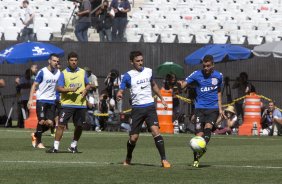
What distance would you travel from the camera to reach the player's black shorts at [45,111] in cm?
2584

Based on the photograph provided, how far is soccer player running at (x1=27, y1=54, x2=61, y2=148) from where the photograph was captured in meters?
25.7

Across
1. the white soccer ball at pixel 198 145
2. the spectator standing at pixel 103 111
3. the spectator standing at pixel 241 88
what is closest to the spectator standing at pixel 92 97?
the spectator standing at pixel 103 111

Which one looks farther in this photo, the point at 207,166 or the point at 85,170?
the point at 207,166

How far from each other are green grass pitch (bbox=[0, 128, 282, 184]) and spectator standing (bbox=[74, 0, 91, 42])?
40.8ft

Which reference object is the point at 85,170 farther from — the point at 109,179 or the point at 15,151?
the point at 15,151

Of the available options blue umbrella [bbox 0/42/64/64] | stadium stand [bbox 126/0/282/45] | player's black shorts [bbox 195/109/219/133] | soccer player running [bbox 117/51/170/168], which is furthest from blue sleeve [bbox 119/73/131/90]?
stadium stand [bbox 126/0/282/45]

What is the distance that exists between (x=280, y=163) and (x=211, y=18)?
24559mm

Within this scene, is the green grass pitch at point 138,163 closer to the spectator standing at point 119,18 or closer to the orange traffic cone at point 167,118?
the orange traffic cone at point 167,118

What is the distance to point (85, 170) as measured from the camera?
18.1 meters

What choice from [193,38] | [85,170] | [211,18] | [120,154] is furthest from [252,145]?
[211,18]

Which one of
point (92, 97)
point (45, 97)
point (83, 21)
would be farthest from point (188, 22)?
point (45, 97)

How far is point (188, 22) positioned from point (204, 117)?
24.3m

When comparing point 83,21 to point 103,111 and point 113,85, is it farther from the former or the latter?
point 103,111

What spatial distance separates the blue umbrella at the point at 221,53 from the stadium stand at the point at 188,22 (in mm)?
3444
